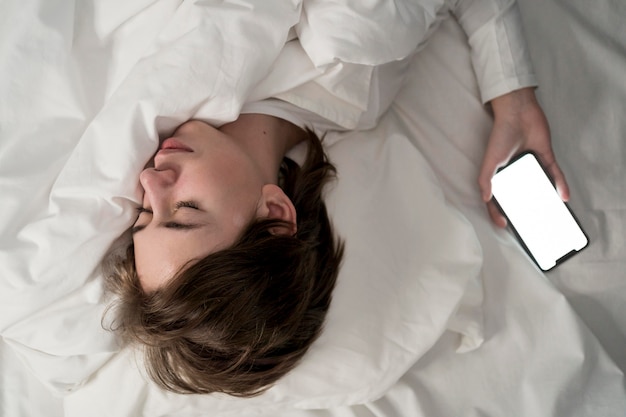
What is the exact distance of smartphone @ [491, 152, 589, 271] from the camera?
98 centimetres

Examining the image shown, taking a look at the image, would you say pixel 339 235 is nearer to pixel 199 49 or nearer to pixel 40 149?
pixel 199 49

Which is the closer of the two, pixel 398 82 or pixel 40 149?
pixel 40 149

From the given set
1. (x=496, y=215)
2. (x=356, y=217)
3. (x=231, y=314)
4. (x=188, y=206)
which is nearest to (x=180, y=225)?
(x=188, y=206)

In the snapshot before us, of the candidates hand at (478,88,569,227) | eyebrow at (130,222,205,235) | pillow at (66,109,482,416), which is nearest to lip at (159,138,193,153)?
eyebrow at (130,222,205,235)

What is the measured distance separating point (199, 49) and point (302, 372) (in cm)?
52

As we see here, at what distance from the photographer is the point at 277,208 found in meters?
0.88

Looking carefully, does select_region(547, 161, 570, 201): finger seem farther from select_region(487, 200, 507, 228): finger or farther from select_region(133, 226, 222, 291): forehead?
select_region(133, 226, 222, 291): forehead

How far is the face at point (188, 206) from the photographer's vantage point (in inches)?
31.1

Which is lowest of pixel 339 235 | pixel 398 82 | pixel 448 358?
pixel 448 358

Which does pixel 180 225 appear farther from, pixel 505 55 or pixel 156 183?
pixel 505 55

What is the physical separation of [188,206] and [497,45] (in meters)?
0.61

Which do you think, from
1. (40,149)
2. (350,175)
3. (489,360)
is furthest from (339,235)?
(40,149)

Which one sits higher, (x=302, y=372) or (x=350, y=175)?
(x=350, y=175)

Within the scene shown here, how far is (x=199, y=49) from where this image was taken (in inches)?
33.1
